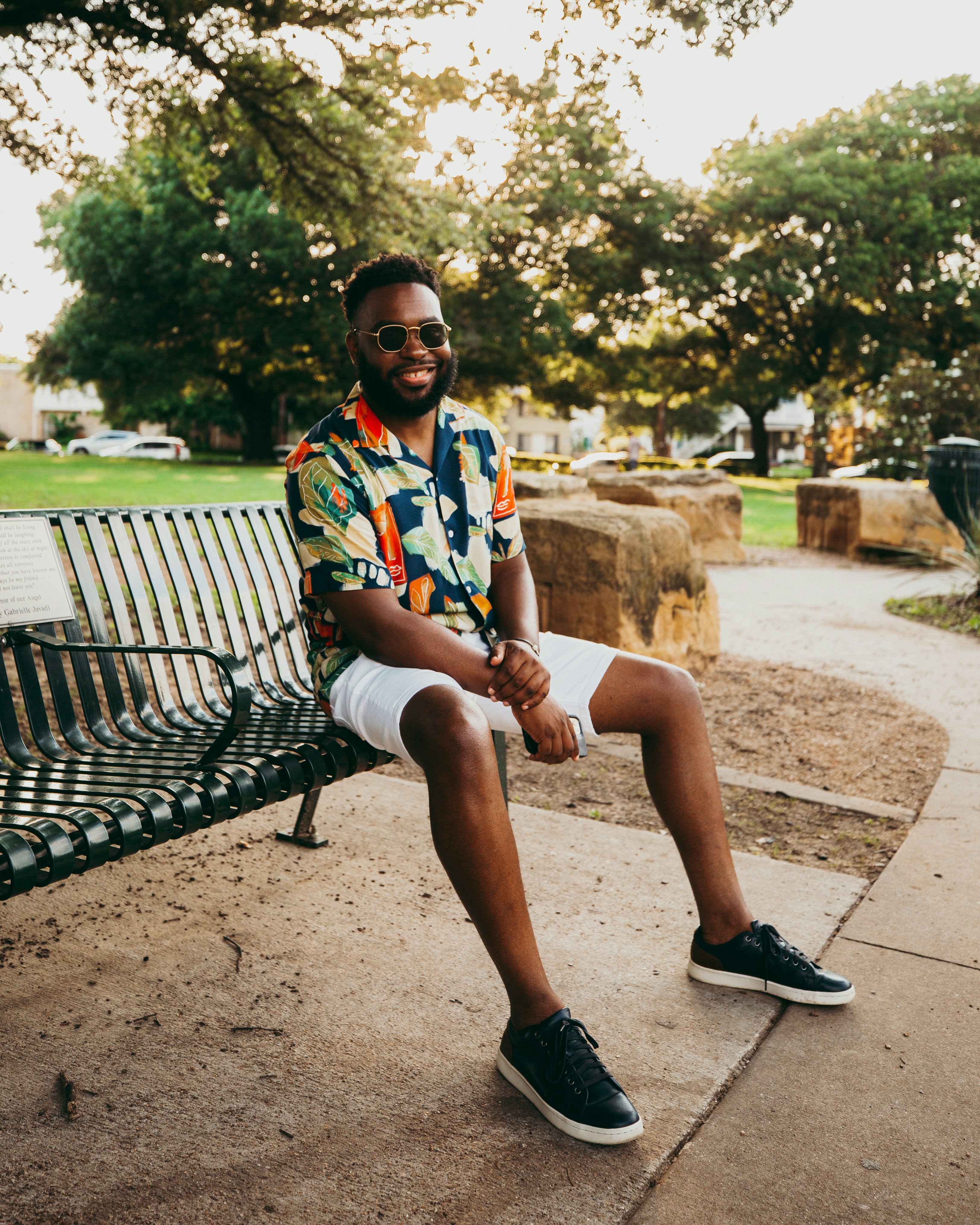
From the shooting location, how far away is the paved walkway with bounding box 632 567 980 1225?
6.11ft

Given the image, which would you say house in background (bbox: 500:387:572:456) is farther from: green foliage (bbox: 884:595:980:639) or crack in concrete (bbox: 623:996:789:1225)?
crack in concrete (bbox: 623:996:789:1225)

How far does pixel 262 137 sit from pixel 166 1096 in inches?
376

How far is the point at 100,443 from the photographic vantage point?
54.4 meters

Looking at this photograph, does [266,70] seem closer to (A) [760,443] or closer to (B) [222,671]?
(B) [222,671]

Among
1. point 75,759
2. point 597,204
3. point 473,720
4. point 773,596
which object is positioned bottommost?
point 773,596

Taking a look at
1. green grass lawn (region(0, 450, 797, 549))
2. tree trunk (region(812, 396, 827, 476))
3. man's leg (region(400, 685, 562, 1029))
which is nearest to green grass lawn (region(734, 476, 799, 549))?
green grass lawn (region(0, 450, 797, 549))

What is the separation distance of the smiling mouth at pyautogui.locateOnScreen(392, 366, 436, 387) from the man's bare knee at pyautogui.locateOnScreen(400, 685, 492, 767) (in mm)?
913

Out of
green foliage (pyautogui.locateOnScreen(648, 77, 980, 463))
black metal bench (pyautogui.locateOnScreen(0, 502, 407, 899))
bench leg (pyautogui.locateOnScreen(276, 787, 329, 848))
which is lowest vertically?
bench leg (pyautogui.locateOnScreen(276, 787, 329, 848))

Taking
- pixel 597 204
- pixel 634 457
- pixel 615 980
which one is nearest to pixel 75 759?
pixel 615 980

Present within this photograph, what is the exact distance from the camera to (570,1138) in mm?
2029

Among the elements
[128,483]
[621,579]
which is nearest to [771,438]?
[128,483]

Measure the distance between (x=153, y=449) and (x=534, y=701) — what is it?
4998 centimetres

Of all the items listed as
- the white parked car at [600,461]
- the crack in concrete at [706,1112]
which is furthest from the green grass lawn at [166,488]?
the white parked car at [600,461]

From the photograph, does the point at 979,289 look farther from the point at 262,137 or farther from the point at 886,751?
the point at 886,751
